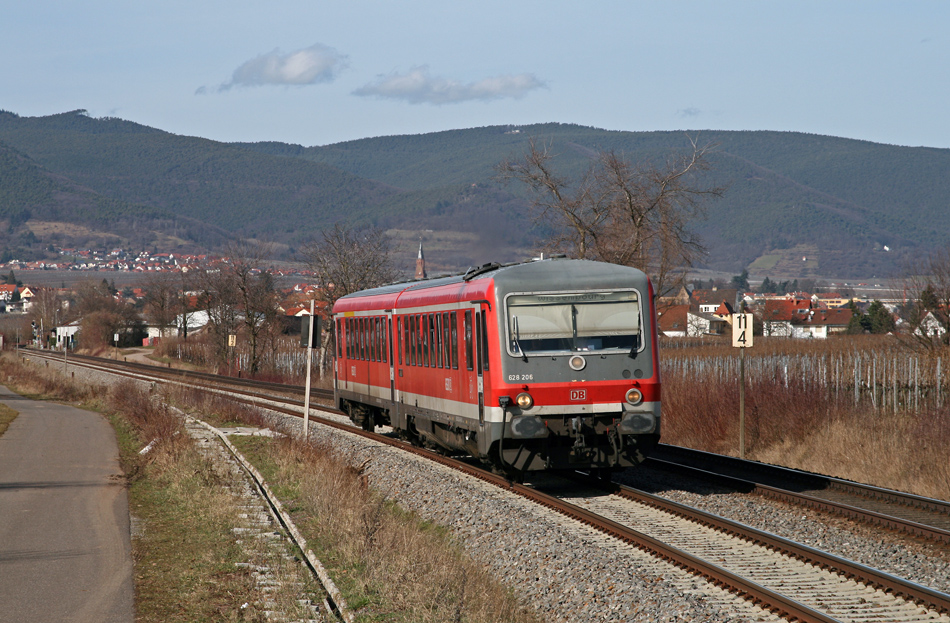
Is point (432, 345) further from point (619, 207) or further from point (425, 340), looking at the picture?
point (619, 207)

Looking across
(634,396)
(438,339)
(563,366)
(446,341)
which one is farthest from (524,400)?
(438,339)

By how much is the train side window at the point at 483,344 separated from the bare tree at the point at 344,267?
1601 inches

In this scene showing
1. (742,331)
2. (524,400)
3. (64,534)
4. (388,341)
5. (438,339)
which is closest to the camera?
(64,534)

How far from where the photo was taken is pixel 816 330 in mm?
118688

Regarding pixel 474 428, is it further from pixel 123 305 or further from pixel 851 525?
pixel 123 305

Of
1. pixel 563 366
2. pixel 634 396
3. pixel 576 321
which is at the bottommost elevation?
pixel 634 396

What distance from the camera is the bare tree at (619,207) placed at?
131 feet

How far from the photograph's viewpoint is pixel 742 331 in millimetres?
19266

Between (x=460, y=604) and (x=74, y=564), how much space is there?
4480mm

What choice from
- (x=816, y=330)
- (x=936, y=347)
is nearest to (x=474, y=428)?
(x=936, y=347)

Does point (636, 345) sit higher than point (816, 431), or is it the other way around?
point (636, 345)

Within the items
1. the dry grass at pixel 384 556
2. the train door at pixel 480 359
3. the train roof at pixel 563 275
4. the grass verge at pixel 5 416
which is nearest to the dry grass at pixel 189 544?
the dry grass at pixel 384 556

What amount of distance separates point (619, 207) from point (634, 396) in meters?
27.3

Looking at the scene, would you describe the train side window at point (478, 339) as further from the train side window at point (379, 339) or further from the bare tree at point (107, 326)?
the bare tree at point (107, 326)
